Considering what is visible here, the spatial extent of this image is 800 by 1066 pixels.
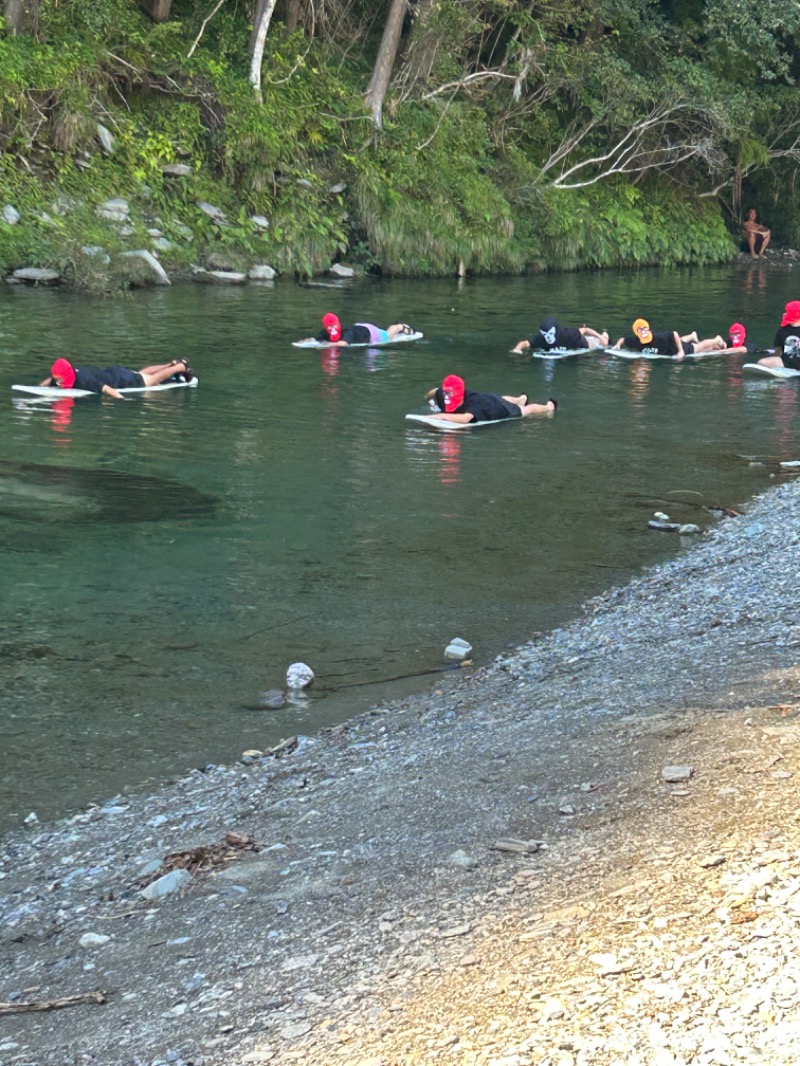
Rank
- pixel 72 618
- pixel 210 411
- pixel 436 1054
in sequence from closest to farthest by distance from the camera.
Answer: pixel 436 1054 → pixel 72 618 → pixel 210 411

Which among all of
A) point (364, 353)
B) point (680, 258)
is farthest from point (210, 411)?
point (680, 258)

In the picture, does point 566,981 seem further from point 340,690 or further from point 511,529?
point 511,529

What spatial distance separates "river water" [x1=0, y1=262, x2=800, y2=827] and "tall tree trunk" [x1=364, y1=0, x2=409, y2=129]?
41.4 feet

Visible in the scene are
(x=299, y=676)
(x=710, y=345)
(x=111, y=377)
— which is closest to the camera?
(x=299, y=676)

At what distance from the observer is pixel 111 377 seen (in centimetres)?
1952

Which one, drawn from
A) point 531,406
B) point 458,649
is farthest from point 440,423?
point 458,649

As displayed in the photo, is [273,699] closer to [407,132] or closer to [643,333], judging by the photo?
[643,333]

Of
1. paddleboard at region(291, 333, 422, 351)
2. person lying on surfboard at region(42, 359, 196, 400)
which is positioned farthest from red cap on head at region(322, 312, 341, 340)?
person lying on surfboard at region(42, 359, 196, 400)

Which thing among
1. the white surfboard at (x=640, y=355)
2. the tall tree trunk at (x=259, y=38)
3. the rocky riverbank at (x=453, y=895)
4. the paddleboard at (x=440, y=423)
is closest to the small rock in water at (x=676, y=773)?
the rocky riverbank at (x=453, y=895)

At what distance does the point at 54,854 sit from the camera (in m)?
6.88

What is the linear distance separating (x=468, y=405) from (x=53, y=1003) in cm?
1429

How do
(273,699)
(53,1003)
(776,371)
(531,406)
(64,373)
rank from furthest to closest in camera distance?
(776,371)
(531,406)
(64,373)
(273,699)
(53,1003)

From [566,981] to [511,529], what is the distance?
29.9 feet

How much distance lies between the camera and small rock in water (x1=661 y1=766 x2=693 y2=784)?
6.23 metres
